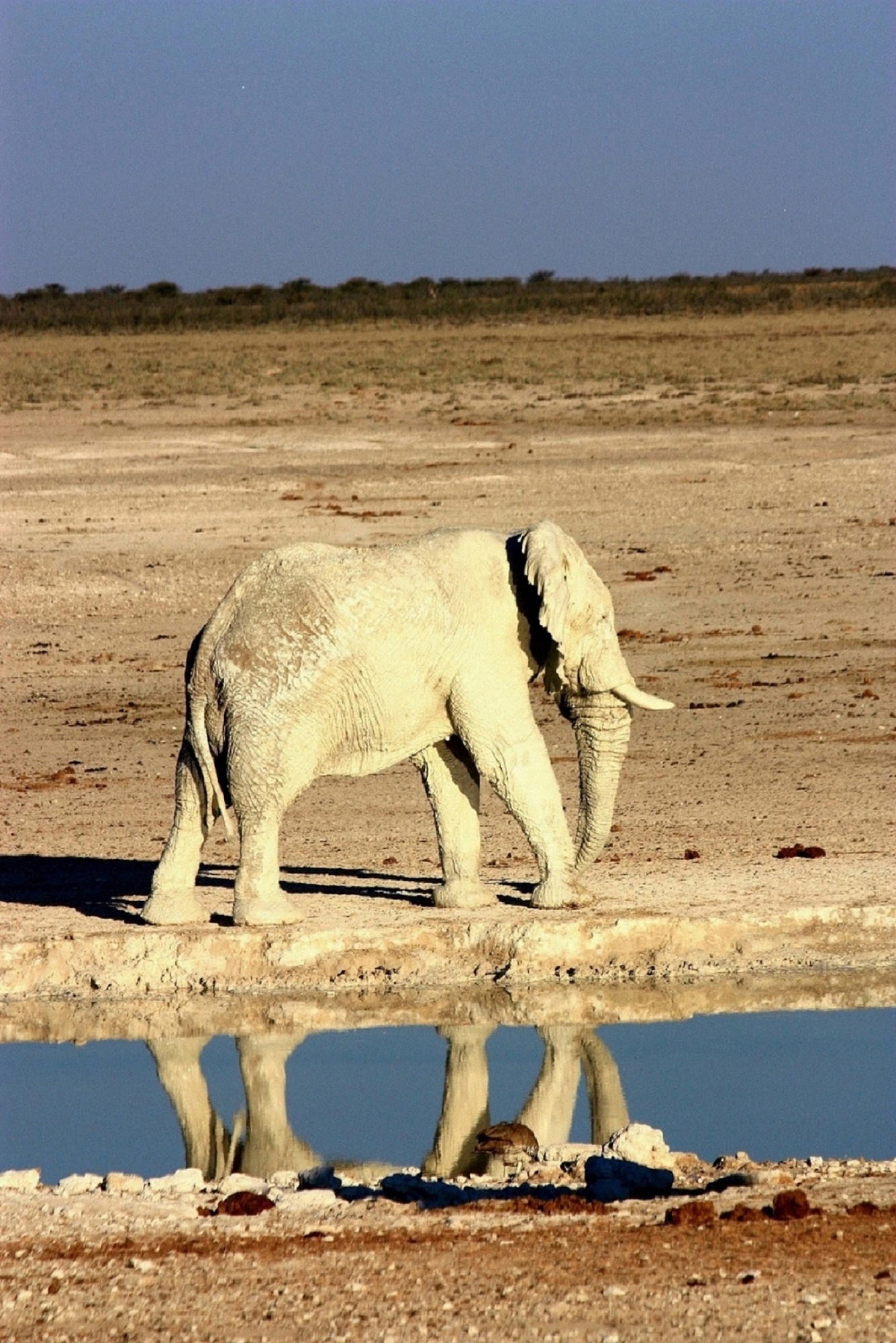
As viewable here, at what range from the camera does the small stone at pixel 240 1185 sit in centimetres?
662

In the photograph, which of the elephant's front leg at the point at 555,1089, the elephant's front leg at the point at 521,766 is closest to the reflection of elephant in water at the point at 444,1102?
the elephant's front leg at the point at 555,1089

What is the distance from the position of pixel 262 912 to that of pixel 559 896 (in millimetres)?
1214

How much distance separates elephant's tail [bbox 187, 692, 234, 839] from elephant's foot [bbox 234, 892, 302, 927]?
274mm

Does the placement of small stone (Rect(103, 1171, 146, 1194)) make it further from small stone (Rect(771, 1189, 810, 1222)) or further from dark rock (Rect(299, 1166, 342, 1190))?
small stone (Rect(771, 1189, 810, 1222))

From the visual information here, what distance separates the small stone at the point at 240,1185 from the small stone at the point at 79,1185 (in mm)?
380

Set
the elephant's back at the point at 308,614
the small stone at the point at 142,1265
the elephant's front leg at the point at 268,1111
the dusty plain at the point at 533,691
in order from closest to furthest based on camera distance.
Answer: the dusty plain at the point at 533,691
the small stone at the point at 142,1265
the elephant's front leg at the point at 268,1111
the elephant's back at the point at 308,614

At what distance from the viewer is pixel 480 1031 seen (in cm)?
853

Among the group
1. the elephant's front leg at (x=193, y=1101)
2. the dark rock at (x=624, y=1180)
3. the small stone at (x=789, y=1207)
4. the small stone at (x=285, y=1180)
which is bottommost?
the elephant's front leg at (x=193, y=1101)

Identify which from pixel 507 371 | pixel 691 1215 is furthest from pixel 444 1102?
pixel 507 371

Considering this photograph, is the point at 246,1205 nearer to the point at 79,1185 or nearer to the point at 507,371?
the point at 79,1185

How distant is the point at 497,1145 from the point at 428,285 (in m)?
67.8

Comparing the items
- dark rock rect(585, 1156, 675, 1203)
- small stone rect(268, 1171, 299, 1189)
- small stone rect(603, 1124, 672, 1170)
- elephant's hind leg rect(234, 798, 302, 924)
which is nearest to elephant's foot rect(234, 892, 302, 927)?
elephant's hind leg rect(234, 798, 302, 924)

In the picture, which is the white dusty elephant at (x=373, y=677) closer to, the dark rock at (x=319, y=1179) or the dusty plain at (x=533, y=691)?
the dusty plain at (x=533, y=691)

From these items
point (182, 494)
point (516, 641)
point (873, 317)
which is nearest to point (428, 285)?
point (873, 317)
